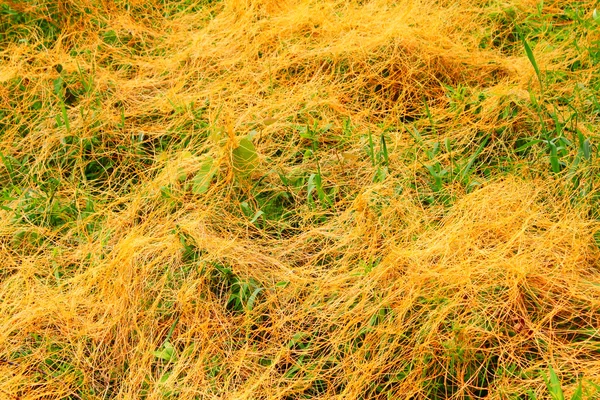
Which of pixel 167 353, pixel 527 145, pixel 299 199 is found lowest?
pixel 167 353

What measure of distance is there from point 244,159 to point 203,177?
0.19 metres

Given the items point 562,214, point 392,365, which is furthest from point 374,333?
point 562,214

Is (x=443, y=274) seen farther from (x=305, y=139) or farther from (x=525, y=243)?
(x=305, y=139)

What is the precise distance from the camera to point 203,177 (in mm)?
2875

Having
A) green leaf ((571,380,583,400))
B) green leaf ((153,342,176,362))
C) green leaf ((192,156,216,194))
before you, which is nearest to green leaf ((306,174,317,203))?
green leaf ((192,156,216,194))

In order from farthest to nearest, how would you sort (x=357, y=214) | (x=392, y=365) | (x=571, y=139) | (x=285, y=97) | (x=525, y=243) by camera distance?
(x=285, y=97)
(x=571, y=139)
(x=357, y=214)
(x=525, y=243)
(x=392, y=365)

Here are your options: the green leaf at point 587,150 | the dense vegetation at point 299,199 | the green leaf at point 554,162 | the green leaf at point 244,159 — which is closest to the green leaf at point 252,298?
the dense vegetation at point 299,199

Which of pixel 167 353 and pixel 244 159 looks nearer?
pixel 167 353

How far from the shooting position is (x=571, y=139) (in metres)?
2.82

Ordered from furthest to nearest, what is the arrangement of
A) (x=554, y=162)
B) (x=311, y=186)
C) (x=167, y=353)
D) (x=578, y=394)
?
(x=311, y=186)
(x=554, y=162)
(x=167, y=353)
(x=578, y=394)

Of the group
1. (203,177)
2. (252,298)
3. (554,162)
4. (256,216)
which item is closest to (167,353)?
(252,298)

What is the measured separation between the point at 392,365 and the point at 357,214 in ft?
2.18

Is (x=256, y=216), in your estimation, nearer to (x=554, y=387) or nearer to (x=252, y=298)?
(x=252, y=298)

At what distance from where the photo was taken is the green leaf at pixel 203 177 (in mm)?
2844
